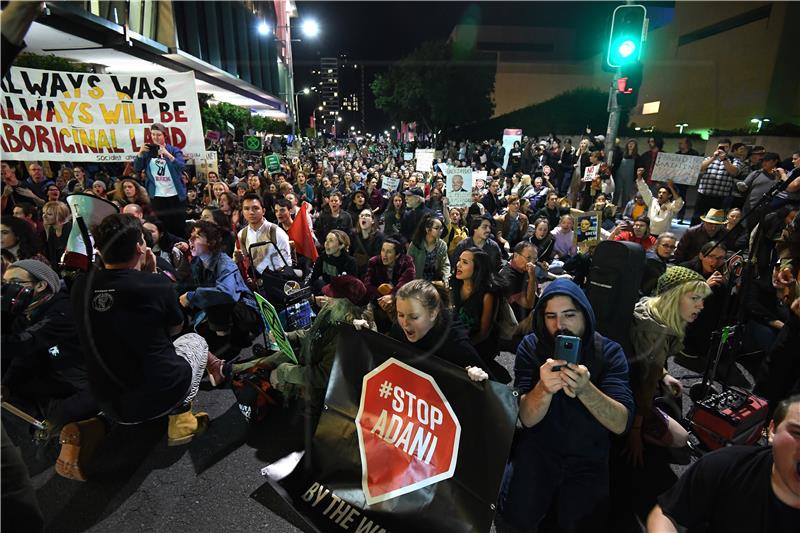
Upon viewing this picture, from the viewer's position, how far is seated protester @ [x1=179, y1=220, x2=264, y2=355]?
4.84 meters

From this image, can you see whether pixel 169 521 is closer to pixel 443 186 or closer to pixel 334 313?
pixel 334 313

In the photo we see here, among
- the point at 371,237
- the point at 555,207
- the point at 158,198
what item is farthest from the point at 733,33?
the point at 158,198

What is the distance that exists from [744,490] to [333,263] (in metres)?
4.97

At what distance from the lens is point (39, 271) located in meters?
3.43

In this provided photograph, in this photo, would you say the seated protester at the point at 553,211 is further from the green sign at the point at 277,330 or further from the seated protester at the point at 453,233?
the green sign at the point at 277,330

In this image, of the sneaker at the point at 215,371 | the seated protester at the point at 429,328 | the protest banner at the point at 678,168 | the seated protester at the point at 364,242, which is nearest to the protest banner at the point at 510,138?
the protest banner at the point at 678,168

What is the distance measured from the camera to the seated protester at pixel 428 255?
251 inches

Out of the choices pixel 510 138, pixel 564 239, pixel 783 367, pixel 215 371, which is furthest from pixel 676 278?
pixel 510 138

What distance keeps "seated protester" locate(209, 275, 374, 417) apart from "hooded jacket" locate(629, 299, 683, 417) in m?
2.25

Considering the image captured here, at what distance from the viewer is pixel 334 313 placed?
3818 mm

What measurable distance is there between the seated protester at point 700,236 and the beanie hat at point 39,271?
24.8ft

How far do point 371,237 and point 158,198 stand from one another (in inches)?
145

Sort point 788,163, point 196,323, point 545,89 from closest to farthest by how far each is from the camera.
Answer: point 196,323, point 788,163, point 545,89

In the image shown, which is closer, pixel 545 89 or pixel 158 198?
pixel 158 198
